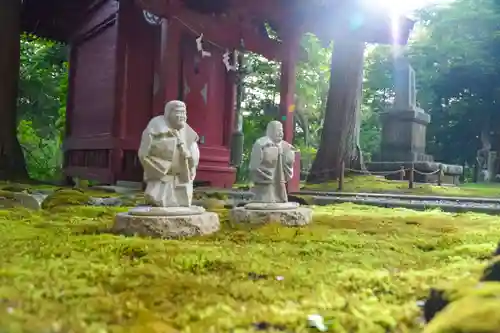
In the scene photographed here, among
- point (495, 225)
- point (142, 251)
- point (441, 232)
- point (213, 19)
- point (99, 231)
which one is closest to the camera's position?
point (142, 251)

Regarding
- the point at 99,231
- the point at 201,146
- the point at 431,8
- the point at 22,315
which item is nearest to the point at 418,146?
the point at 201,146

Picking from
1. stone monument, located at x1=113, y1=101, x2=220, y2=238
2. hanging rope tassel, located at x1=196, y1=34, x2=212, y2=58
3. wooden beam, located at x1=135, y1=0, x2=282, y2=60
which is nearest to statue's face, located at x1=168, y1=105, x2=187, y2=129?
stone monument, located at x1=113, y1=101, x2=220, y2=238

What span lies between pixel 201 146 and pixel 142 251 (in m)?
7.59

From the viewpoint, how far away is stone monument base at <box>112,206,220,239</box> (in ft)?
13.0

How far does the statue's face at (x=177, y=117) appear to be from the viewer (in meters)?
4.29

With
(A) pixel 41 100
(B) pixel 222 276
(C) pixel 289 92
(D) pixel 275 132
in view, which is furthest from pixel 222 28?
(A) pixel 41 100

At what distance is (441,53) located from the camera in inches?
917

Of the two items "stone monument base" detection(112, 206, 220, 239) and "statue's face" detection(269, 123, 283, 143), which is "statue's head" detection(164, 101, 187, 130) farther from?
"statue's face" detection(269, 123, 283, 143)

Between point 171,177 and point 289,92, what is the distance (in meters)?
5.45

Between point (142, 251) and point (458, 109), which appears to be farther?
point (458, 109)

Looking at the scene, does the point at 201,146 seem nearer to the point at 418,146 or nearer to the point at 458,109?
the point at 418,146

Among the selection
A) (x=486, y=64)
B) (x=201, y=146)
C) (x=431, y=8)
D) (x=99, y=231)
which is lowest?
(x=99, y=231)

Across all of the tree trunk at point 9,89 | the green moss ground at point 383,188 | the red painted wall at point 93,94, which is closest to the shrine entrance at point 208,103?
the red painted wall at point 93,94

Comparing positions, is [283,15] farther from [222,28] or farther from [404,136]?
[404,136]
